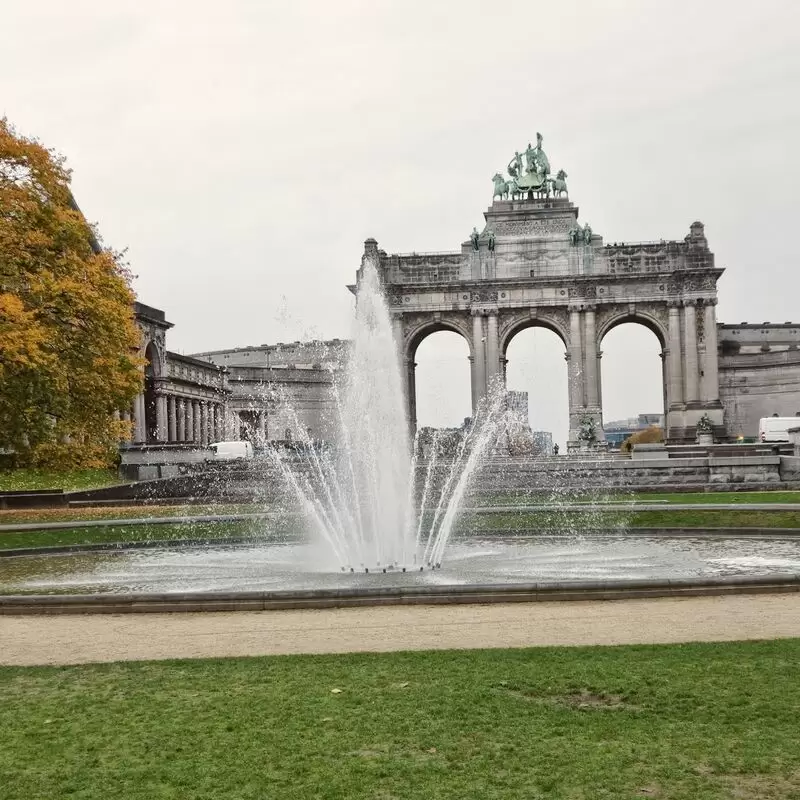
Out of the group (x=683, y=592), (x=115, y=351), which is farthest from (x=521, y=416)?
(x=683, y=592)

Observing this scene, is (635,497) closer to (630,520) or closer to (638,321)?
(630,520)

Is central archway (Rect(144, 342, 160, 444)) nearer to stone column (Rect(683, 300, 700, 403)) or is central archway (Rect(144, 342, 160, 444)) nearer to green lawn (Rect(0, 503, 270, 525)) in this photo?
green lawn (Rect(0, 503, 270, 525))

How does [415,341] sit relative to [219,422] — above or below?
above

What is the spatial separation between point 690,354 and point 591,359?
24.3 feet

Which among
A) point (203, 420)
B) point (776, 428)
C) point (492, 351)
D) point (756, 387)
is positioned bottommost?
point (776, 428)

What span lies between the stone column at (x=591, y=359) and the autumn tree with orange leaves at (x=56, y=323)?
2032 inches

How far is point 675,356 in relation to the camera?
3068 inches

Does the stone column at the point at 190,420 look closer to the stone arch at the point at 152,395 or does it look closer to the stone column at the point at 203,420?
the stone column at the point at 203,420

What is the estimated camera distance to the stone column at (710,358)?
7681 cm

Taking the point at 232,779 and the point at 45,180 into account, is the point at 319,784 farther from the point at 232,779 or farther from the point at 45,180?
the point at 45,180

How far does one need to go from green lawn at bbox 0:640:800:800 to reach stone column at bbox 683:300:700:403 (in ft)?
226

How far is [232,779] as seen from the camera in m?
6.73

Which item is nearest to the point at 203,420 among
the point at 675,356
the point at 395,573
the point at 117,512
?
the point at 675,356

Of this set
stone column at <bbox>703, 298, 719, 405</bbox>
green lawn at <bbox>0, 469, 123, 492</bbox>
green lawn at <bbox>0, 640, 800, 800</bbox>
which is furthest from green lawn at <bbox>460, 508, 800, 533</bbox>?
stone column at <bbox>703, 298, 719, 405</bbox>
